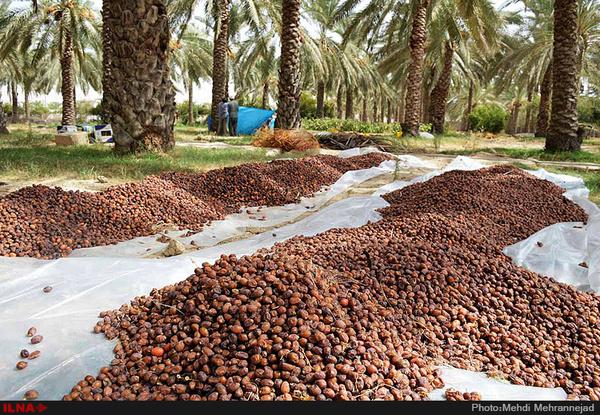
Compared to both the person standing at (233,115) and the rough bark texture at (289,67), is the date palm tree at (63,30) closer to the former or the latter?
the person standing at (233,115)

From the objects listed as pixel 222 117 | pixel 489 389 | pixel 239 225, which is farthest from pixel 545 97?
pixel 489 389

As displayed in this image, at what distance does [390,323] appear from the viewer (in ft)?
6.96

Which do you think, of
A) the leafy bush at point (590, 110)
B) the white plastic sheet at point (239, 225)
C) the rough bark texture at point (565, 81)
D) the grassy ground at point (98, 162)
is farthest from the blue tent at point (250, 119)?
the leafy bush at point (590, 110)

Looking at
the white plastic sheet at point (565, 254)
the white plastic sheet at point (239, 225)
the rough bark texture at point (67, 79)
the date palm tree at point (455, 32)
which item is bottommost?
the white plastic sheet at point (239, 225)

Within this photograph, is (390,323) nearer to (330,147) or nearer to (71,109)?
(330,147)

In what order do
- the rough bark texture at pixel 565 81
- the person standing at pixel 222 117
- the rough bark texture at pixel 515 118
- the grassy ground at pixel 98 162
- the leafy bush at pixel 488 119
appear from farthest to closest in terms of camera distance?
the rough bark texture at pixel 515 118
the leafy bush at pixel 488 119
the person standing at pixel 222 117
the rough bark texture at pixel 565 81
the grassy ground at pixel 98 162

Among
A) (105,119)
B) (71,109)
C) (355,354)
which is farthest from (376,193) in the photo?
(71,109)

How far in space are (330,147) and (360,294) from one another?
27.0ft

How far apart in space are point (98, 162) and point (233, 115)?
27.2 ft

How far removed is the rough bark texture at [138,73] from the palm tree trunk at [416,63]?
8.56m

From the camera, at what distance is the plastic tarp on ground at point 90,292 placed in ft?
5.82

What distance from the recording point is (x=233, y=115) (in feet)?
47.0

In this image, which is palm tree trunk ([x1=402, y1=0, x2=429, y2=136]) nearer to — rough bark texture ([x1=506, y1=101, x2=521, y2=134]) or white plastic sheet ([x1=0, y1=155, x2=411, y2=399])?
white plastic sheet ([x1=0, y1=155, x2=411, y2=399])

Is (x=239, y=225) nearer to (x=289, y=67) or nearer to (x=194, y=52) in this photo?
(x=289, y=67)
